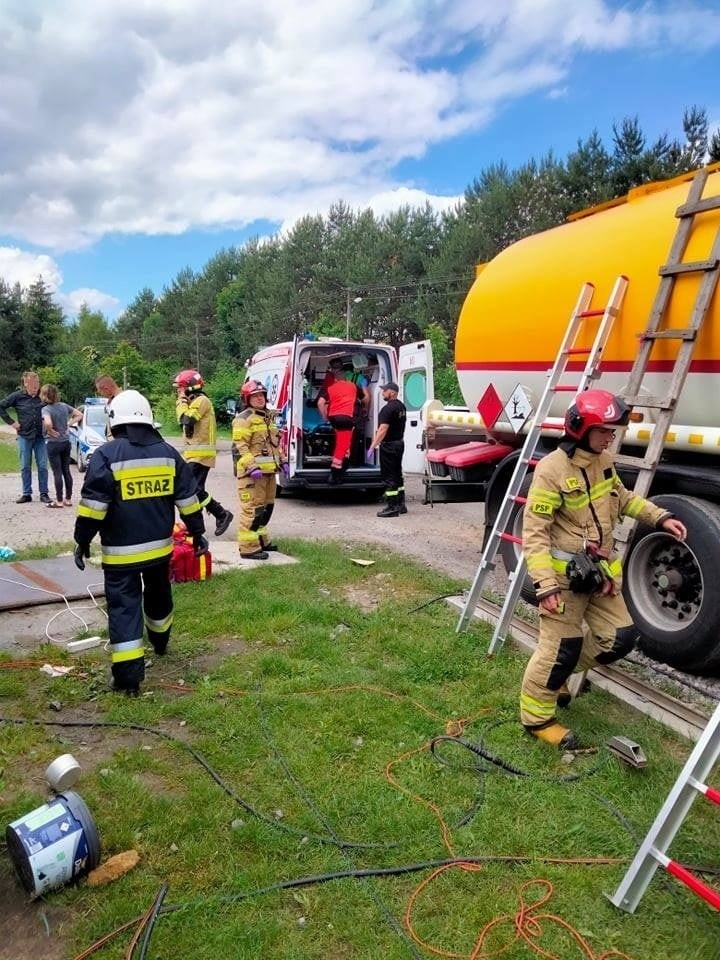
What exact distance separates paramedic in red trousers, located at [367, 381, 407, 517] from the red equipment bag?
3879mm

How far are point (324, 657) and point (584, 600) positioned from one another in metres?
1.84

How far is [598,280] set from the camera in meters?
5.08

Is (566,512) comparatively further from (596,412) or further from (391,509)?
(391,509)

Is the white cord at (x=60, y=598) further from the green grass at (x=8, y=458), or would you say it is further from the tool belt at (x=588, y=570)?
the green grass at (x=8, y=458)

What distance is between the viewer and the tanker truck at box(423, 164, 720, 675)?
4379mm

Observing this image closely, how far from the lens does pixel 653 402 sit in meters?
4.34

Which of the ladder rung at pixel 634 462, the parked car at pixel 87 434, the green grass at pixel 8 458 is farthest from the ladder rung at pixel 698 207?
the green grass at pixel 8 458

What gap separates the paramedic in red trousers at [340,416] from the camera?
1020 centimetres

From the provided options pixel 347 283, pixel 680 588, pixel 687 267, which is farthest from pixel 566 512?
pixel 347 283

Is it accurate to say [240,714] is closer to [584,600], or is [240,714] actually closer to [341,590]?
[584,600]

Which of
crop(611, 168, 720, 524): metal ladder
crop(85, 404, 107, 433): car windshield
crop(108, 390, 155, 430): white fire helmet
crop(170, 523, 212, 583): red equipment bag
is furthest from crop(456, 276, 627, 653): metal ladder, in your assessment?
crop(85, 404, 107, 433): car windshield

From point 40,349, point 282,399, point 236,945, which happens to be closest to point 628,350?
point 236,945

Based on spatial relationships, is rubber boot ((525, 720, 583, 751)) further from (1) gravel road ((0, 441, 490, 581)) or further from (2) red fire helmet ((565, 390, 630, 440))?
(1) gravel road ((0, 441, 490, 581))

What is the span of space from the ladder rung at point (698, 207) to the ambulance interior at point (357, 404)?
6.41 m
